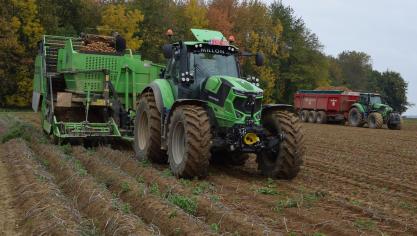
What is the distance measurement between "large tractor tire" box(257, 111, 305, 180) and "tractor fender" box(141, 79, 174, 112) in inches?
74.0

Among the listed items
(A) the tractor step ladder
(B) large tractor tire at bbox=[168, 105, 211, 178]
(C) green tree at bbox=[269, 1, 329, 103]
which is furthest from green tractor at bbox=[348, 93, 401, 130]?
(C) green tree at bbox=[269, 1, 329, 103]

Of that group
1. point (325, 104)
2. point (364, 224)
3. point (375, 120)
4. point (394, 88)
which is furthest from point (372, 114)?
point (394, 88)

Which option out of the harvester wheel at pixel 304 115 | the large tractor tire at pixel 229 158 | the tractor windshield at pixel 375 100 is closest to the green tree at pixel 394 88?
the harvester wheel at pixel 304 115

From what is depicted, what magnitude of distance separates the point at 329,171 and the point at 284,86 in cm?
4685

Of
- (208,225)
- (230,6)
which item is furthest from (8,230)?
(230,6)

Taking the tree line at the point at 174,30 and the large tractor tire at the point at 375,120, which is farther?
the tree line at the point at 174,30

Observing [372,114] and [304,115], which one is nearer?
[372,114]

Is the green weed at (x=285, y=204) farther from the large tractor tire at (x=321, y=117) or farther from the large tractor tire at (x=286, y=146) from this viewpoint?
the large tractor tire at (x=321, y=117)

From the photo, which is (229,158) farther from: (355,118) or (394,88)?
(394,88)

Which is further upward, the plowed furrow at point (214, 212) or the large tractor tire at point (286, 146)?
the large tractor tire at point (286, 146)

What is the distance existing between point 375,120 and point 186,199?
73.9ft

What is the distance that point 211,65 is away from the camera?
969cm

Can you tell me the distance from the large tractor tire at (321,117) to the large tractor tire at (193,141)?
78.8 feet

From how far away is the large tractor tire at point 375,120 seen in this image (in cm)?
2706
